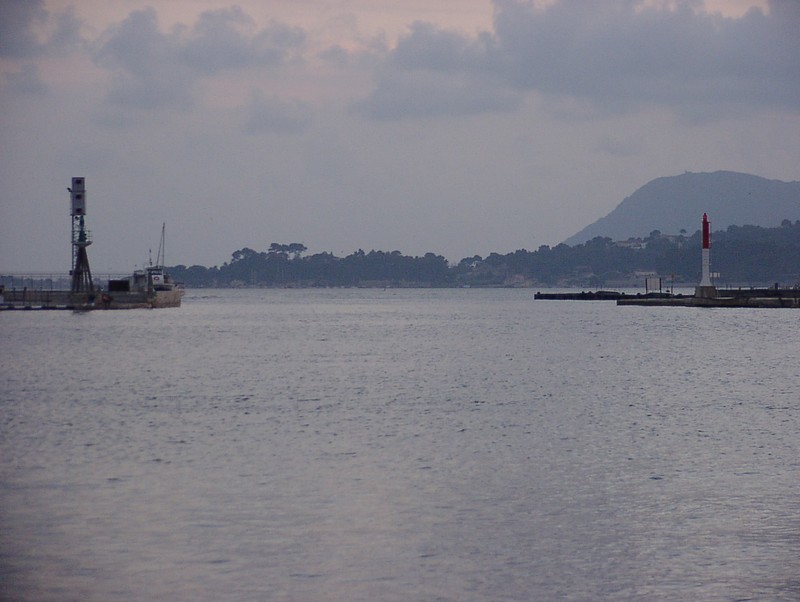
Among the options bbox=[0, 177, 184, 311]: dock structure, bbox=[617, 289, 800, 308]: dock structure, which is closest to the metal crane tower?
bbox=[0, 177, 184, 311]: dock structure

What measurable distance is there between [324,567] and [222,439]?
12935 millimetres

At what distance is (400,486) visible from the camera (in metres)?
20.6

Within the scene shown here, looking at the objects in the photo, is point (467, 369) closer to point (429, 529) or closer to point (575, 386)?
→ point (575, 386)

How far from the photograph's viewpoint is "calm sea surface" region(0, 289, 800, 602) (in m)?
14.4

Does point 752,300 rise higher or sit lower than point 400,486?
higher

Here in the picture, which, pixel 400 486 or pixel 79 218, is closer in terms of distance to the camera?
pixel 400 486

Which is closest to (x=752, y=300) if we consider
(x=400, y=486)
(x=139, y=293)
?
(x=139, y=293)

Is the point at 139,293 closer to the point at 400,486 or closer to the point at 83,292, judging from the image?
the point at 83,292

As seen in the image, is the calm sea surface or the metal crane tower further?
the metal crane tower

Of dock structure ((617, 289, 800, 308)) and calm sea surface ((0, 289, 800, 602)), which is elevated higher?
dock structure ((617, 289, 800, 308))

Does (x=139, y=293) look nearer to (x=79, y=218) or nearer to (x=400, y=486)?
(x=79, y=218)

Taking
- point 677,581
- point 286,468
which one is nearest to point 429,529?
point 677,581

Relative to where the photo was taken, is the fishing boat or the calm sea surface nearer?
the calm sea surface

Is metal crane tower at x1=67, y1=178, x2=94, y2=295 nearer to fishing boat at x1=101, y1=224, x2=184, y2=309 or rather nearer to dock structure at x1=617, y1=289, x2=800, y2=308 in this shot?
fishing boat at x1=101, y1=224, x2=184, y2=309
